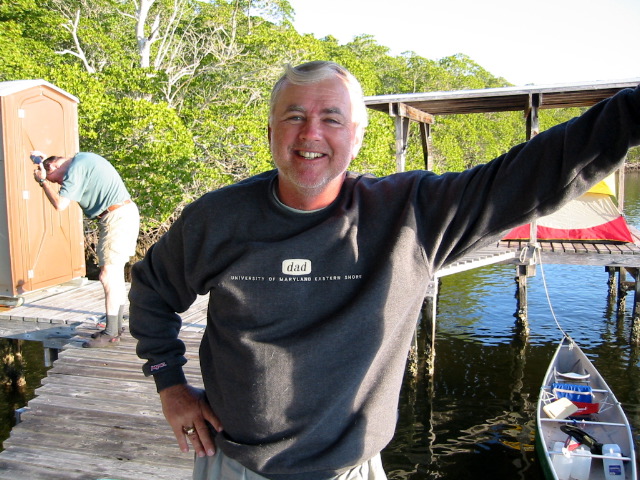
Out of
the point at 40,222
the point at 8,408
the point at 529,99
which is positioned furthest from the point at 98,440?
the point at 529,99

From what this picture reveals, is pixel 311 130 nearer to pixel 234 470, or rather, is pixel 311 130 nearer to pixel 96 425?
pixel 234 470

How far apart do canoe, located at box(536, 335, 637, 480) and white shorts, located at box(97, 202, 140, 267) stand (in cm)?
586

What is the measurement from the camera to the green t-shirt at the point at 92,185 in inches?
242

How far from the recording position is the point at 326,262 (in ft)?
5.73

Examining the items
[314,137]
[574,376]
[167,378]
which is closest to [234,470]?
[167,378]

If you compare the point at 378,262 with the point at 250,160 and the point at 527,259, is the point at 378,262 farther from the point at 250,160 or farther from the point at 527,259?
the point at 250,160

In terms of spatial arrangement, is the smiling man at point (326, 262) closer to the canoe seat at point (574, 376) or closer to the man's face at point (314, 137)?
the man's face at point (314, 137)

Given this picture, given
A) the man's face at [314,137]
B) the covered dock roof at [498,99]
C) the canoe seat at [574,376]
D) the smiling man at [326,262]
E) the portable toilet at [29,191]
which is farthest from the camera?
the covered dock roof at [498,99]

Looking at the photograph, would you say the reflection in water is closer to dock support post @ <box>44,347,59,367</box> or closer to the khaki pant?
dock support post @ <box>44,347,59,367</box>

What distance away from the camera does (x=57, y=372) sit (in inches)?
237

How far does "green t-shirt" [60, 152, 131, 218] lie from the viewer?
6.16m

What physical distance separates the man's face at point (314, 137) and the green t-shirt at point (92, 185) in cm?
475

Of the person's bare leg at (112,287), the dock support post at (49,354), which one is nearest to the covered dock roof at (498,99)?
the person's bare leg at (112,287)

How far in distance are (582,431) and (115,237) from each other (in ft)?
21.9
